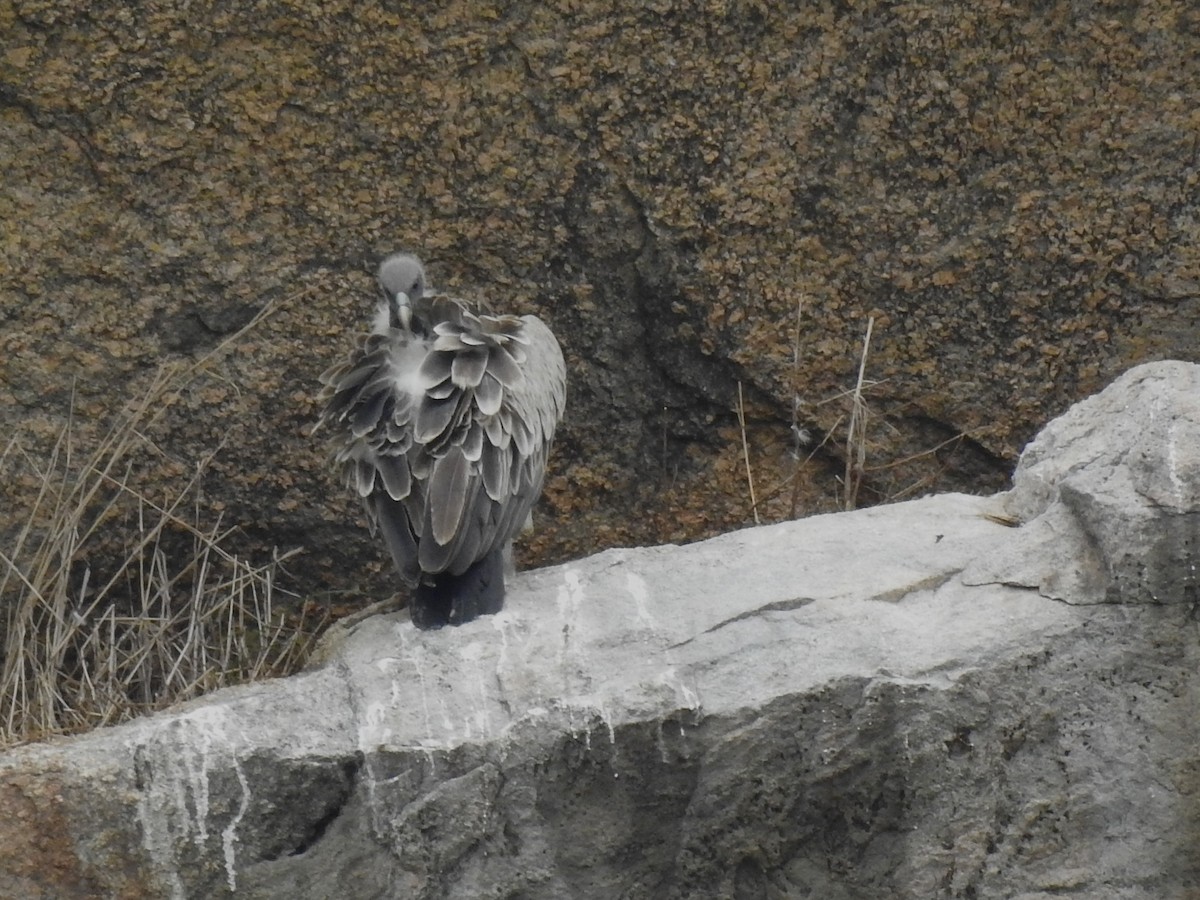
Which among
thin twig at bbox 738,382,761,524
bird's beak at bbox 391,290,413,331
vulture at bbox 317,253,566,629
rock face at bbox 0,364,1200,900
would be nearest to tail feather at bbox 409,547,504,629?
vulture at bbox 317,253,566,629

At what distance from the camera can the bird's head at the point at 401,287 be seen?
484 centimetres

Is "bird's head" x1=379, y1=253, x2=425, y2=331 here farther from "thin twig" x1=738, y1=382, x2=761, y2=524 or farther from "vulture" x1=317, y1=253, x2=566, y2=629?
"thin twig" x1=738, y1=382, x2=761, y2=524

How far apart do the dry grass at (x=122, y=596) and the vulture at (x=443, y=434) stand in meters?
0.58

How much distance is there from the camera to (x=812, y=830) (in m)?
4.11

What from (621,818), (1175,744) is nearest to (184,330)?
(621,818)

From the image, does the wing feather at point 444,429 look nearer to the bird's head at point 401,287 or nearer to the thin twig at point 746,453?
the bird's head at point 401,287

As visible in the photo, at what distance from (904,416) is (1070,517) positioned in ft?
4.18

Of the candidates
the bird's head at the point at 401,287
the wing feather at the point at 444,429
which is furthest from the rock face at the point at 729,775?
the bird's head at the point at 401,287

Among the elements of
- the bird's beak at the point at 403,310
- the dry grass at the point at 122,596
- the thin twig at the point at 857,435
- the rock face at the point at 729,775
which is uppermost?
the bird's beak at the point at 403,310

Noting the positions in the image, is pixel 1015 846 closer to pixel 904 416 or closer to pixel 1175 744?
pixel 1175 744

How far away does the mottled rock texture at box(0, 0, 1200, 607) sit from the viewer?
5148 millimetres

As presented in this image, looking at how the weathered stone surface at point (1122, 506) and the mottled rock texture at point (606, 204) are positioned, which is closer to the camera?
the weathered stone surface at point (1122, 506)

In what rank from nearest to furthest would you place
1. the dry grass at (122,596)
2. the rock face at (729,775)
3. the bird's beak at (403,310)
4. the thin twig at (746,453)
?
the rock face at (729,775), the bird's beak at (403,310), the dry grass at (122,596), the thin twig at (746,453)

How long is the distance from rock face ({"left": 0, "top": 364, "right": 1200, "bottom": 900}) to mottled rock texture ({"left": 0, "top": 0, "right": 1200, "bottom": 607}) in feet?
4.36
